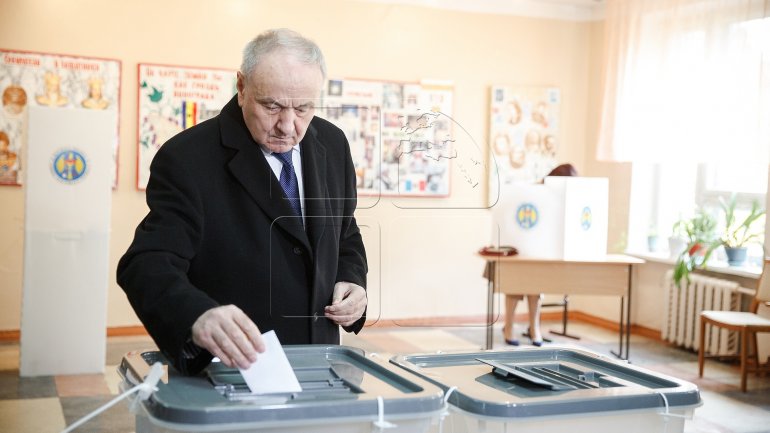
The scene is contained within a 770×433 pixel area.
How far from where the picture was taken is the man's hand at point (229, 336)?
1316mm

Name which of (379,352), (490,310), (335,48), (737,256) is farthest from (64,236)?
(737,256)

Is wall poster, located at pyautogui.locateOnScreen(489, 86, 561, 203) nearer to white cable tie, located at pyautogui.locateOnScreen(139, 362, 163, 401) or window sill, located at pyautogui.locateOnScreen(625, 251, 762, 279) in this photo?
window sill, located at pyautogui.locateOnScreen(625, 251, 762, 279)

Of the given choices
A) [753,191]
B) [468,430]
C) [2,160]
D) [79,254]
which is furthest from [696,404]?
[2,160]

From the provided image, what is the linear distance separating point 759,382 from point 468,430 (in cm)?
456

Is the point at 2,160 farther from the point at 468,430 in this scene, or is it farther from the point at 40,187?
the point at 468,430

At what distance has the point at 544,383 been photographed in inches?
57.5

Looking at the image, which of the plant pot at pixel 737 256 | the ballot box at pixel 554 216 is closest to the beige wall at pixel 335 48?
the ballot box at pixel 554 216

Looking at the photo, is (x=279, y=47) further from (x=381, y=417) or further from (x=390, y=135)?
(x=381, y=417)

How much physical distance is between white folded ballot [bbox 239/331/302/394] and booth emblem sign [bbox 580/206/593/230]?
4530 mm

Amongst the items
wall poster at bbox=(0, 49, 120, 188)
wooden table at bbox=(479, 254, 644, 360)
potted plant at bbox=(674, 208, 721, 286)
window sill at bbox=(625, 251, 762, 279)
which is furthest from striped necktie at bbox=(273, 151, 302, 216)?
potted plant at bbox=(674, 208, 721, 286)

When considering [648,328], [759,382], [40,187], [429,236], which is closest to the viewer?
[429,236]

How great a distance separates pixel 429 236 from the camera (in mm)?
1799

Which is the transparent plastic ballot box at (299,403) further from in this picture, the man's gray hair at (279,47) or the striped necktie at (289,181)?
the man's gray hair at (279,47)

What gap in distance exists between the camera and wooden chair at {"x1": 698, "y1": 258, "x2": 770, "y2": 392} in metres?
5.06
